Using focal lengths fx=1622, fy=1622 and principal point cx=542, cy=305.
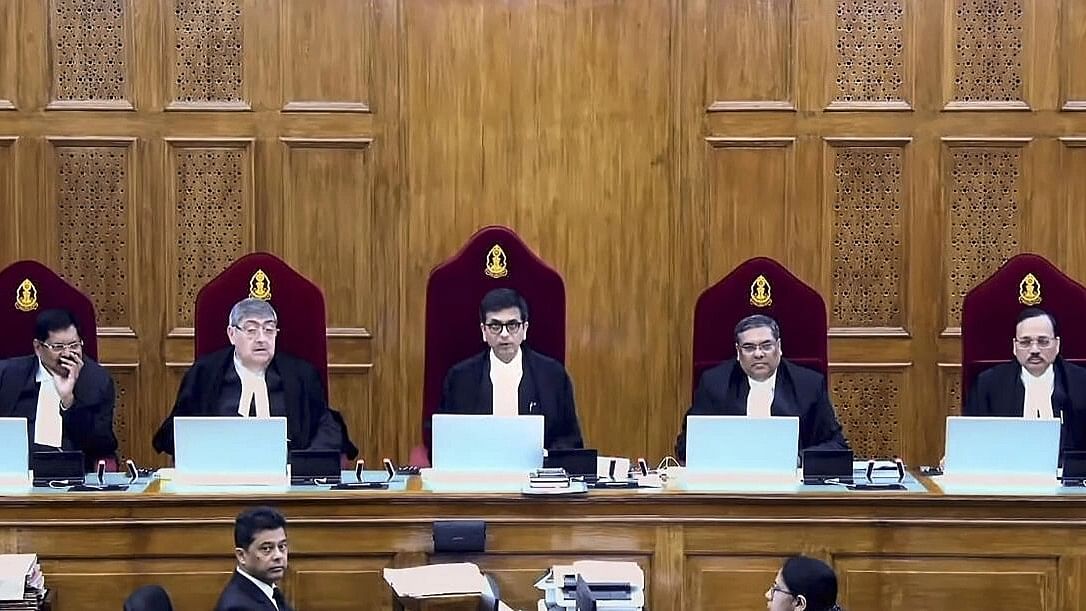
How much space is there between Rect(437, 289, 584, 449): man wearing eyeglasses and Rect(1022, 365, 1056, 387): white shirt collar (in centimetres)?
145

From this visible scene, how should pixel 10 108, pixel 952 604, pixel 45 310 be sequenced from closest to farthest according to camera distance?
pixel 952 604 → pixel 45 310 → pixel 10 108

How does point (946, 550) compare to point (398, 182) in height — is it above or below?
below

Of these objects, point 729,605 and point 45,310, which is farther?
point 45,310

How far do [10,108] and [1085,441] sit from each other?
4015mm

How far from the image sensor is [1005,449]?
14.5 ft

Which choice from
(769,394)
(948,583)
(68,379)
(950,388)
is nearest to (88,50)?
(68,379)

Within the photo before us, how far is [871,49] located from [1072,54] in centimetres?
75

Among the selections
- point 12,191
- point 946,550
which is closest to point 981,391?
point 946,550

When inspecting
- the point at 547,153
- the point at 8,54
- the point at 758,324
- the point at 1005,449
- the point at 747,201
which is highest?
the point at 8,54

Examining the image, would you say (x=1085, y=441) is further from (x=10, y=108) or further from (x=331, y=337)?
(x=10, y=108)

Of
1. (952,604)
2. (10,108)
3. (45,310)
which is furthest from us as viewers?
(10,108)

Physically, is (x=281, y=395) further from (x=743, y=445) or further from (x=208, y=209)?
(x=743, y=445)

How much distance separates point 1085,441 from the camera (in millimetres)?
5188

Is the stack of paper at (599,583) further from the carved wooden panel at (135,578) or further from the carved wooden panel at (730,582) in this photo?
the carved wooden panel at (135,578)
